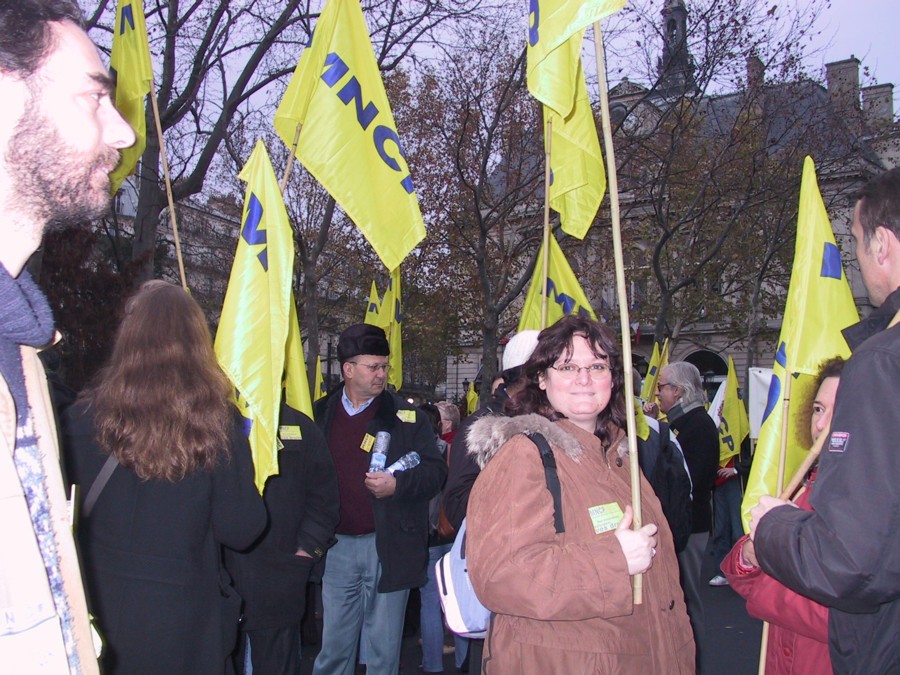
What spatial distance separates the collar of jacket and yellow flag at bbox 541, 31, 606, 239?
78.1 inches

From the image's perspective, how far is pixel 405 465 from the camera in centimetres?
461

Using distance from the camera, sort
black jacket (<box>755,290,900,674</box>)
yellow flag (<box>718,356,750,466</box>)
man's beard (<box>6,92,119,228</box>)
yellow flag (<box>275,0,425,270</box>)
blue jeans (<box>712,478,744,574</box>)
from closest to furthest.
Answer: man's beard (<box>6,92,119,228</box>) → black jacket (<box>755,290,900,674</box>) → yellow flag (<box>275,0,425,270</box>) → blue jeans (<box>712,478,744,574</box>) → yellow flag (<box>718,356,750,466</box>)

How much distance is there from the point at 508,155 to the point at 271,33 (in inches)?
229

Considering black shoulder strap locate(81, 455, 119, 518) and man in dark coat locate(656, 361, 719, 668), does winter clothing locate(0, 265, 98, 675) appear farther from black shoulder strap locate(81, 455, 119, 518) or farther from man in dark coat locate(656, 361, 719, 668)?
man in dark coat locate(656, 361, 719, 668)

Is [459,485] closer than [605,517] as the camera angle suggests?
No

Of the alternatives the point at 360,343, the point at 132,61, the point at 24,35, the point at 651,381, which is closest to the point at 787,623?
the point at 24,35

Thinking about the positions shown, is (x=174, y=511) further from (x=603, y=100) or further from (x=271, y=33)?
(x=271, y=33)

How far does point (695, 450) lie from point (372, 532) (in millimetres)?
2812

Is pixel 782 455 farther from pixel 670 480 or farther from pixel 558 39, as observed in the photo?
pixel 558 39

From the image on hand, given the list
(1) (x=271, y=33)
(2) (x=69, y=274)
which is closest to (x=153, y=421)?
(1) (x=271, y=33)

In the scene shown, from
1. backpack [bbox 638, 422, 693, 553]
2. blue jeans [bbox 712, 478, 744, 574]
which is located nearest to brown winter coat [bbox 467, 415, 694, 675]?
backpack [bbox 638, 422, 693, 553]

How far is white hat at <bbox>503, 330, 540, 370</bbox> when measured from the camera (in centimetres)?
362

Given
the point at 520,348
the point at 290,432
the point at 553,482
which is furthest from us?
the point at 290,432

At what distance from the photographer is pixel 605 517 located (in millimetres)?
2410
